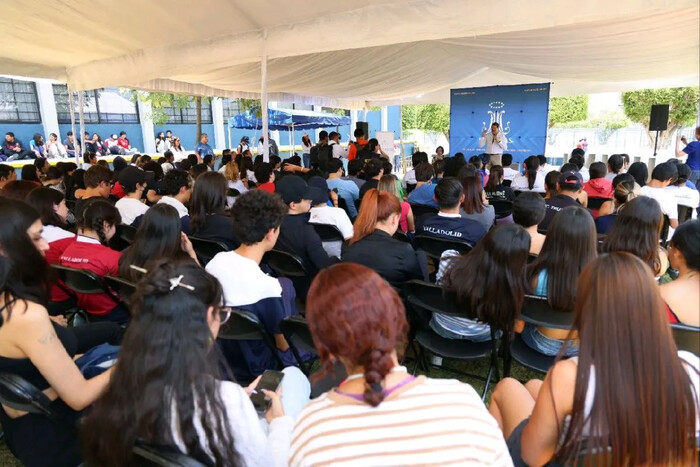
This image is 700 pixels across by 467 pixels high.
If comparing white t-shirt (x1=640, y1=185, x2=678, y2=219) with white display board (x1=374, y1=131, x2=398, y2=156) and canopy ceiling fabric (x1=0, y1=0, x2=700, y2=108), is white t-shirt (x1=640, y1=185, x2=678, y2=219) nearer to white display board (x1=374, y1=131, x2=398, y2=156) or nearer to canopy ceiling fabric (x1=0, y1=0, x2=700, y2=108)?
canopy ceiling fabric (x1=0, y1=0, x2=700, y2=108)

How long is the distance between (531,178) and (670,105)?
541 inches

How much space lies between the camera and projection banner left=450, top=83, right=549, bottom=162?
10.0m

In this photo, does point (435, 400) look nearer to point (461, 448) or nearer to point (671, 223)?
point (461, 448)

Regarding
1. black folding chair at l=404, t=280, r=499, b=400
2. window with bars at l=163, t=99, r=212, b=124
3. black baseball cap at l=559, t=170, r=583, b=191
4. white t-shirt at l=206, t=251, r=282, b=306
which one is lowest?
black folding chair at l=404, t=280, r=499, b=400

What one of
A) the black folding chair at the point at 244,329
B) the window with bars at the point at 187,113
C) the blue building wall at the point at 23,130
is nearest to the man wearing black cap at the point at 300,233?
the black folding chair at the point at 244,329

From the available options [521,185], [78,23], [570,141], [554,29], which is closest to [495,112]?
[521,185]

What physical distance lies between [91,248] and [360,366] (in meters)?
2.44

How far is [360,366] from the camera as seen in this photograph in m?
1.07

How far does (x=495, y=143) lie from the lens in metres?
10.0

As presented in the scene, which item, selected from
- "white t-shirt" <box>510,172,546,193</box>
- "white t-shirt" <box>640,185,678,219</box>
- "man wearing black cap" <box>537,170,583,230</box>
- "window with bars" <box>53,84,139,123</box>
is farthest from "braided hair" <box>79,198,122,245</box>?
"window with bars" <box>53,84,139,123</box>

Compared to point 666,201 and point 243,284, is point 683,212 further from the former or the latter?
point 243,284

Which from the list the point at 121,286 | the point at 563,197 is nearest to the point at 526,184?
the point at 563,197

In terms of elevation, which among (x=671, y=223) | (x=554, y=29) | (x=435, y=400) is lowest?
(x=671, y=223)

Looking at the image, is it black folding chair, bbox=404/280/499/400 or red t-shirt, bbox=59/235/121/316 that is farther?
red t-shirt, bbox=59/235/121/316
